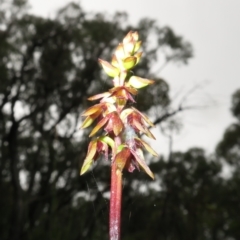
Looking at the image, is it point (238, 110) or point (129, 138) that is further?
point (238, 110)

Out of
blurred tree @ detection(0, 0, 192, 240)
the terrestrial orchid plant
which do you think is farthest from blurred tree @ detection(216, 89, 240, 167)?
the terrestrial orchid plant

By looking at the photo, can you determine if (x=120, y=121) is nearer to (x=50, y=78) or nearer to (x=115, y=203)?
(x=115, y=203)

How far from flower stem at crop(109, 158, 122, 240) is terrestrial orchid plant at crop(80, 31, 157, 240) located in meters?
0.01

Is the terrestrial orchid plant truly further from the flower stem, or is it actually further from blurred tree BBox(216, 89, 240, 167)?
blurred tree BBox(216, 89, 240, 167)

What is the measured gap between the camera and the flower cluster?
56 centimetres

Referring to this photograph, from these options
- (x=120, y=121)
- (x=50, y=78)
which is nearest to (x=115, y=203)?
(x=120, y=121)

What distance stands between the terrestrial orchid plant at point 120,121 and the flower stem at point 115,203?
12 mm

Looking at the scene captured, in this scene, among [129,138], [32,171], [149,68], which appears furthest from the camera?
[149,68]

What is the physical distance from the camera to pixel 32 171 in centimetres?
1352

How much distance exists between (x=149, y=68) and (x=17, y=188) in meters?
5.94

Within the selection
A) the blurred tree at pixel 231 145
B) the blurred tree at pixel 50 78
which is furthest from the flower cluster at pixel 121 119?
the blurred tree at pixel 231 145

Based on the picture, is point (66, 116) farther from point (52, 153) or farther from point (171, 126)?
point (171, 126)

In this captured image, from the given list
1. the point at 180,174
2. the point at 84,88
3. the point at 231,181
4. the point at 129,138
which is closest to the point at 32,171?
the point at 84,88

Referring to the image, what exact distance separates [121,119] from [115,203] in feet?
0.37
